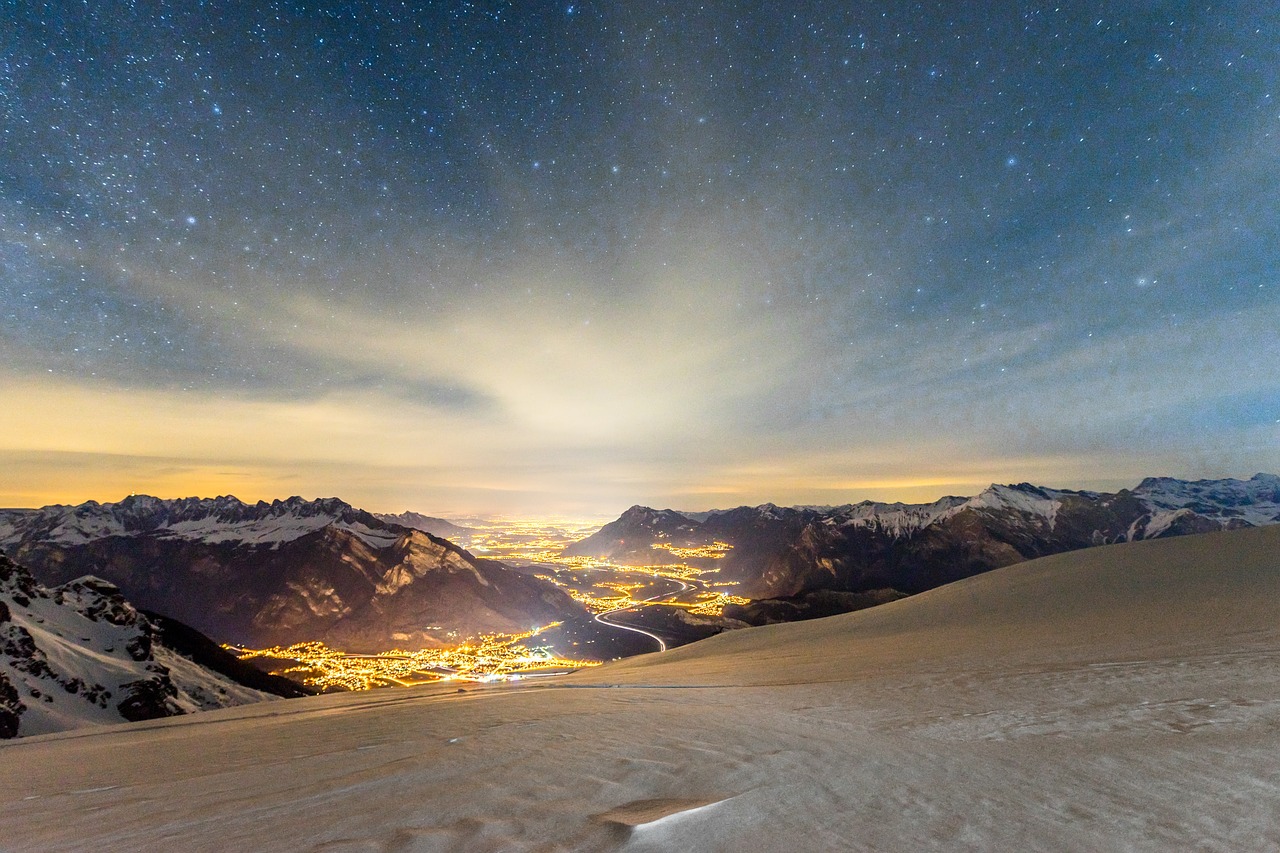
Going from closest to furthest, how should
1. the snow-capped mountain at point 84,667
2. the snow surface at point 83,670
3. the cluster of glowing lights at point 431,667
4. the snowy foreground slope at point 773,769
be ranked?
the snowy foreground slope at point 773,769
the snow-capped mountain at point 84,667
the snow surface at point 83,670
the cluster of glowing lights at point 431,667

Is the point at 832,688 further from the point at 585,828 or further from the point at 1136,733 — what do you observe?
the point at 585,828

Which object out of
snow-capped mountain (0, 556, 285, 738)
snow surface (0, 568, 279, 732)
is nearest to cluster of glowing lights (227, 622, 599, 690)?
snow surface (0, 568, 279, 732)

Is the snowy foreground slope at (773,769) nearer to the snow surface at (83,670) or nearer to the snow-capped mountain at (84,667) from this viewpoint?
the snow-capped mountain at (84,667)

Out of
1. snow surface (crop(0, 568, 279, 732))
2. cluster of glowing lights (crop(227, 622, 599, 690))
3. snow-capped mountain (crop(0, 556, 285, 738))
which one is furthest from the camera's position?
cluster of glowing lights (crop(227, 622, 599, 690))

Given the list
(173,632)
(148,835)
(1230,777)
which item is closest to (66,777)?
(148,835)

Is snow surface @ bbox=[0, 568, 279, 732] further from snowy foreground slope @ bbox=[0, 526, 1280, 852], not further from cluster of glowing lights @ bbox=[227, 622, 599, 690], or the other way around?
cluster of glowing lights @ bbox=[227, 622, 599, 690]

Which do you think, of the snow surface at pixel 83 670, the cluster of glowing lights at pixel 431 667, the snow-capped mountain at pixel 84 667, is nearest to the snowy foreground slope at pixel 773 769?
the snow-capped mountain at pixel 84 667
